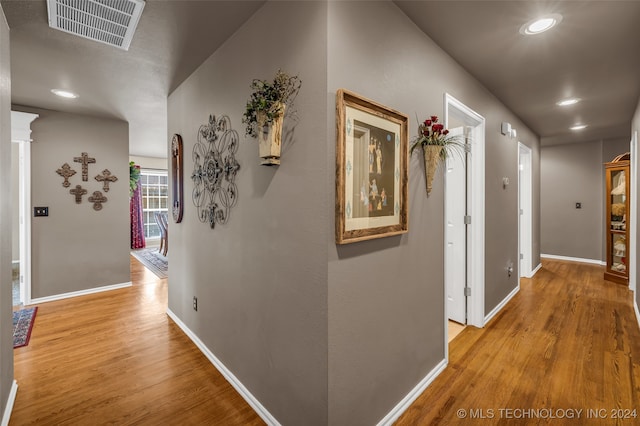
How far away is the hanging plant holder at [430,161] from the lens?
198 centimetres

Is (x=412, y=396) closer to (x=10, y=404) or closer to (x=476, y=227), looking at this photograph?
(x=476, y=227)

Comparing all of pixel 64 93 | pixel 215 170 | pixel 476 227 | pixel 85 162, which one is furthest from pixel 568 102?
pixel 85 162

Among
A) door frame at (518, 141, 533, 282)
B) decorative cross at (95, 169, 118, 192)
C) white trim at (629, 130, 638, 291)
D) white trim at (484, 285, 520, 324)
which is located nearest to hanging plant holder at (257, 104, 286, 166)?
white trim at (484, 285, 520, 324)

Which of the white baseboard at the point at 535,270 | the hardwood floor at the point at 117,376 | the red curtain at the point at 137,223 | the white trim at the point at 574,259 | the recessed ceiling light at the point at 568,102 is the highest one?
the recessed ceiling light at the point at 568,102

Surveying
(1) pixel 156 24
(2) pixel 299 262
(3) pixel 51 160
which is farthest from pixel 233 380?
(3) pixel 51 160

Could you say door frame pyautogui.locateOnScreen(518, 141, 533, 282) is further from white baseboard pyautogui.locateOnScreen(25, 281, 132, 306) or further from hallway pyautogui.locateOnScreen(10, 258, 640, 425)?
white baseboard pyautogui.locateOnScreen(25, 281, 132, 306)

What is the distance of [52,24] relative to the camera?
190 cm

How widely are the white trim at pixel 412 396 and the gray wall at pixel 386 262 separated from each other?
3cm

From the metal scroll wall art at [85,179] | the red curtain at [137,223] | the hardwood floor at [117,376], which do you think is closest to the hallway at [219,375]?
the hardwood floor at [117,376]

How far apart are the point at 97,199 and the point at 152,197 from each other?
427cm

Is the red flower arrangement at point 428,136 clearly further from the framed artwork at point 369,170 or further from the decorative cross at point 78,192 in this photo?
the decorative cross at point 78,192

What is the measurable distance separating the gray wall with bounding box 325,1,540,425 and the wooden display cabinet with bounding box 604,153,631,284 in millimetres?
3797

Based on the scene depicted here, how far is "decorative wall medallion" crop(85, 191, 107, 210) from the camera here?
13.6ft

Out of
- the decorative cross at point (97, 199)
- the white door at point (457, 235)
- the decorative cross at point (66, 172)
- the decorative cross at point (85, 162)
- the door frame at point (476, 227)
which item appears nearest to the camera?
the door frame at point (476, 227)
